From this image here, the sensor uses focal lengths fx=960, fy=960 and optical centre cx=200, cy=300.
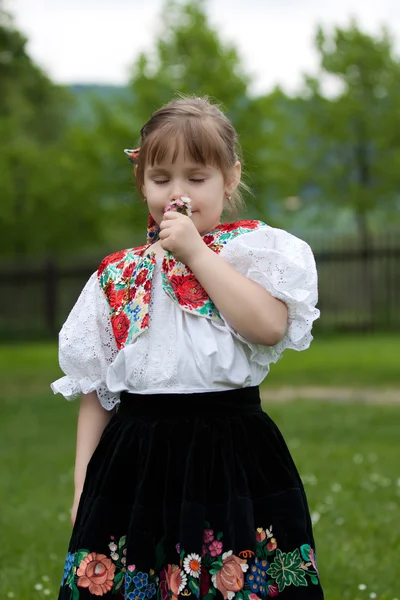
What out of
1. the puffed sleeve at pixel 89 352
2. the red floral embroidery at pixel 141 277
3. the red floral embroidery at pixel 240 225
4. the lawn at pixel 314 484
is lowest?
the lawn at pixel 314 484

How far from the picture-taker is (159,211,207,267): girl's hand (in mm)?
2430

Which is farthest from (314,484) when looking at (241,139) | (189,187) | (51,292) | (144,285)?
(51,292)

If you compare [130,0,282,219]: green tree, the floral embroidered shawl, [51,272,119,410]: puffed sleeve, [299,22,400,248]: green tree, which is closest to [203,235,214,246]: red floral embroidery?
the floral embroidered shawl

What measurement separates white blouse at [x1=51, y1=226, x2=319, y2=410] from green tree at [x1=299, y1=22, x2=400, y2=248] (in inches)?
886

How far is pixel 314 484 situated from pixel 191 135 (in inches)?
164

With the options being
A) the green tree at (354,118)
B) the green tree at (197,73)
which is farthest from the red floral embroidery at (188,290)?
the green tree at (354,118)

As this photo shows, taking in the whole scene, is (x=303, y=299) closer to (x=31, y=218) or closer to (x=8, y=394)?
(x=8, y=394)

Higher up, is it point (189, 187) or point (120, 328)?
point (189, 187)

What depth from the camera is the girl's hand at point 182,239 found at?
243cm

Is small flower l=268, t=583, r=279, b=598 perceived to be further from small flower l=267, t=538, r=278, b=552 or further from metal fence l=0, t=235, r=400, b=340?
metal fence l=0, t=235, r=400, b=340

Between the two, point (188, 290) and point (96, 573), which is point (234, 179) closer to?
point (188, 290)

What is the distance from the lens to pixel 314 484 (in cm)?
628

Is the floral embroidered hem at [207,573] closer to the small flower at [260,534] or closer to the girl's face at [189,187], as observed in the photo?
the small flower at [260,534]

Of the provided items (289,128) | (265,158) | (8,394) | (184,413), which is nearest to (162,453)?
(184,413)
